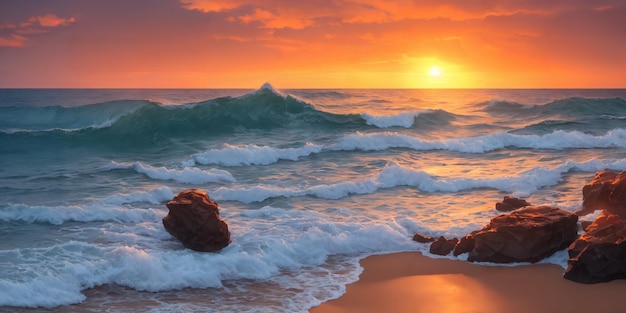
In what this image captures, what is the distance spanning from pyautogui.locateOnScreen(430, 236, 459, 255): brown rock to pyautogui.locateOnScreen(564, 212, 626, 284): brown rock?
217 cm

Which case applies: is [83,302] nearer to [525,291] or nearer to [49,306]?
[49,306]

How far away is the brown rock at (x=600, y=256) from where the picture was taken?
8805mm

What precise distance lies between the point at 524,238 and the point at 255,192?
27.2ft

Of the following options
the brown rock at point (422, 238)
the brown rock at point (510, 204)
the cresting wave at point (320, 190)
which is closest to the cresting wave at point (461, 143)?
the cresting wave at point (320, 190)

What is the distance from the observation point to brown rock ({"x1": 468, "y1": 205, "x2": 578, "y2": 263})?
10133mm

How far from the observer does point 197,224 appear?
10.7 metres

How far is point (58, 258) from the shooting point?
10.2m

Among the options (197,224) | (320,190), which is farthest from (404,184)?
(197,224)

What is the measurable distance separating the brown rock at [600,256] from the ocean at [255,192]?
2.95 ft

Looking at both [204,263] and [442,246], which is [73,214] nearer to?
[204,263]

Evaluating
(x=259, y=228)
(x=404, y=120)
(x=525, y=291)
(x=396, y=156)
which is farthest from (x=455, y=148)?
(x=525, y=291)

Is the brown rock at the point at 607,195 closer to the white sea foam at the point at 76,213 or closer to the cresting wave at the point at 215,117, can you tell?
the white sea foam at the point at 76,213

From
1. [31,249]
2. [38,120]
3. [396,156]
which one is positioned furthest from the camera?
[38,120]

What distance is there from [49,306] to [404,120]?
29.0 meters
